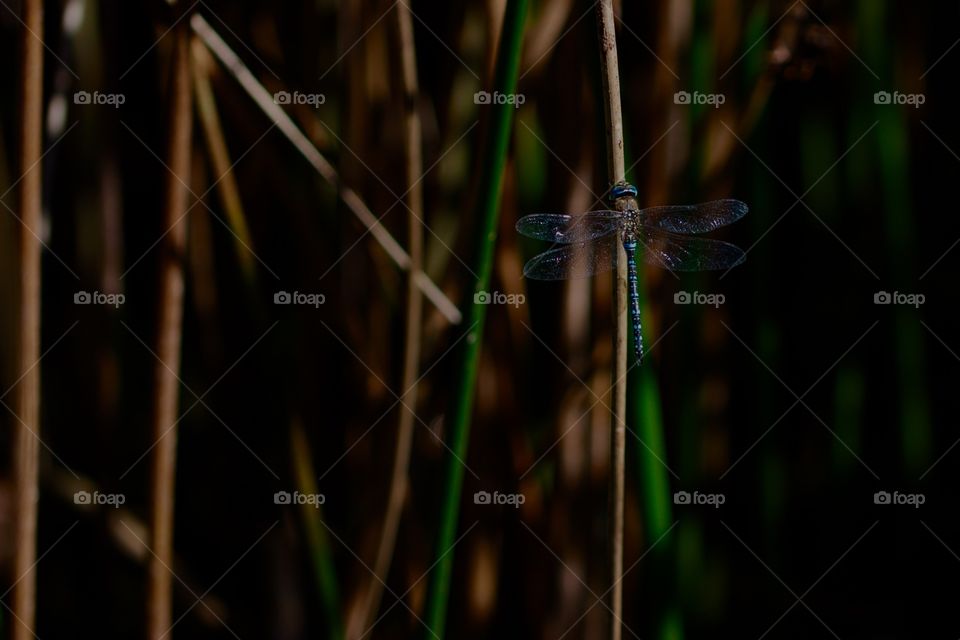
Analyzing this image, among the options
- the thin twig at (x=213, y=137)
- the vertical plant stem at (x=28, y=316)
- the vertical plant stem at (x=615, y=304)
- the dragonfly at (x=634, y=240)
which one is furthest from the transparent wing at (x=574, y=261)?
the vertical plant stem at (x=28, y=316)

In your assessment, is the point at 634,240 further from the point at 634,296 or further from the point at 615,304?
the point at 615,304

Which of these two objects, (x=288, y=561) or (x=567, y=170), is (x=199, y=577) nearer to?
(x=288, y=561)

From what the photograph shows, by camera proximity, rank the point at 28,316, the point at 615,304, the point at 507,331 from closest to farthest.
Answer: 1. the point at 615,304
2. the point at 28,316
3. the point at 507,331

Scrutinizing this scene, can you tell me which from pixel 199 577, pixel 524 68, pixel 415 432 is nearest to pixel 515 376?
pixel 415 432

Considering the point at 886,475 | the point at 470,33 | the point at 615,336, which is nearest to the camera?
the point at 615,336

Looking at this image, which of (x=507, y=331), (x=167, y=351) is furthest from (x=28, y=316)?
(x=507, y=331)

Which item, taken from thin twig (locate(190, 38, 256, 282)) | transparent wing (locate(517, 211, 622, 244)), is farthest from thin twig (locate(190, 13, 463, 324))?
transparent wing (locate(517, 211, 622, 244))
